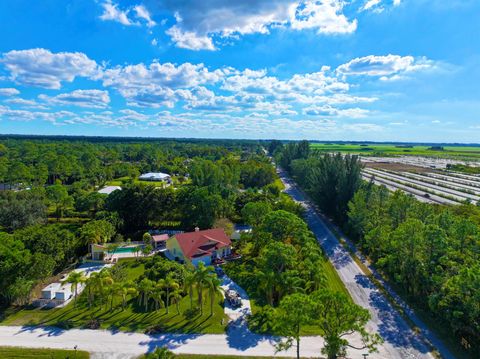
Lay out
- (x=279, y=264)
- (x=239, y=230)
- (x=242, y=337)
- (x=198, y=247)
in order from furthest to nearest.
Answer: (x=239, y=230), (x=198, y=247), (x=279, y=264), (x=242, y=337)

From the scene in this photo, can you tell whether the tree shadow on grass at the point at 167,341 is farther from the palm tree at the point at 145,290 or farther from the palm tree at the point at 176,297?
the palm tree at the point at 145,290

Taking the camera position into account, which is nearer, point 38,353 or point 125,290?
point 38,353

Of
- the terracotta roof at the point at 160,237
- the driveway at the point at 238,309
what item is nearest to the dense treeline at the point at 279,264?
the driveway at the point at 238,309

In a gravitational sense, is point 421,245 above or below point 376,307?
above

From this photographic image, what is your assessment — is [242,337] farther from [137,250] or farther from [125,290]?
[137,250]

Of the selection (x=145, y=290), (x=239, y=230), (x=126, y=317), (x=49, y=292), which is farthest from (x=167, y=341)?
(x=239, y=230)

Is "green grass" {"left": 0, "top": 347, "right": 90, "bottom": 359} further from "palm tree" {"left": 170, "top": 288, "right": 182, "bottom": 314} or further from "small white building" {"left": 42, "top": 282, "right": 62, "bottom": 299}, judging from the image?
"palm tree" {"left": 170, "top": 288, "right": 182, "bottom": 314}

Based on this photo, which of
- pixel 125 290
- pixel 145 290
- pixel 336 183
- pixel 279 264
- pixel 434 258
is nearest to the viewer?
pixel 125 290

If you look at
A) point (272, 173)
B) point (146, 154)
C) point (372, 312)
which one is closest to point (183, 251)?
point (372, 312)
